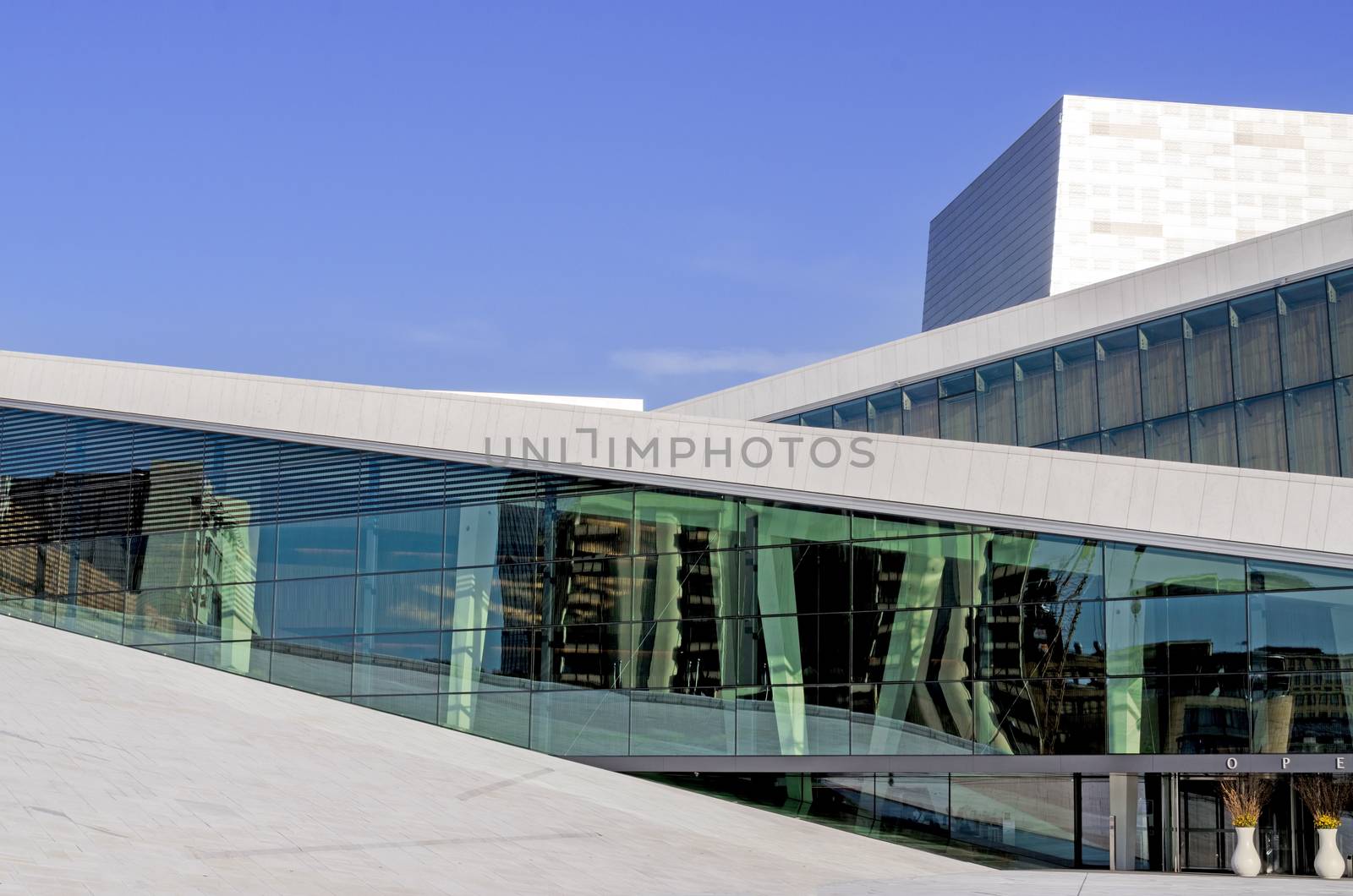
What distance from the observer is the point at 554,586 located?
2262 centimetres

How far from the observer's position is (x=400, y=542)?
2348 cm

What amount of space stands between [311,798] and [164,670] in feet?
27.0

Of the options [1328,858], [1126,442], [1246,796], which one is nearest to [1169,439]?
[1126,442]

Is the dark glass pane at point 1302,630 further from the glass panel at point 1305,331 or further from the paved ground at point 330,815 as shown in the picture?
the glass panel at point 1305,331

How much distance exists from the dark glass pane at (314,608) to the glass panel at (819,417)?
1421cm

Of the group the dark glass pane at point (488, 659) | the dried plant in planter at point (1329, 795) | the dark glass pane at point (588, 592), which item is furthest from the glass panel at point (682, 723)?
the dried plant in planter at point (1329, 795)

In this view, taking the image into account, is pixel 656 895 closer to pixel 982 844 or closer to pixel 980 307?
pixel 982 844

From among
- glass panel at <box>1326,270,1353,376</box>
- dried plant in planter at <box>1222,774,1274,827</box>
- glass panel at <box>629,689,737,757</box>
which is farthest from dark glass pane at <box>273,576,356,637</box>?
glass panel at <box>1326,270,1353,376</box>

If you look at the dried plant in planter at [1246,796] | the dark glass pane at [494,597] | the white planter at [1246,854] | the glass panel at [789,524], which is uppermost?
the glass panel at [789,524]

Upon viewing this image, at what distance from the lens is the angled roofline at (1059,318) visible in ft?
83.3

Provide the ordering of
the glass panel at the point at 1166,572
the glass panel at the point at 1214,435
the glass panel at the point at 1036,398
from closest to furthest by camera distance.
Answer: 1. the glass panel at the point at 1166,572
2. the glass panel at the point at 1214,435
3. the glass panel at the point at 1036,398

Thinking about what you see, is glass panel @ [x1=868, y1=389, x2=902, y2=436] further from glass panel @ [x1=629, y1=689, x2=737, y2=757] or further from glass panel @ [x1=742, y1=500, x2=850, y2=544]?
glass panel @ [x1=629, y1=689, x2=737, y2=757]

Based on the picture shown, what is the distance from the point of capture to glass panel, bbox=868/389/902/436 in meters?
33.2

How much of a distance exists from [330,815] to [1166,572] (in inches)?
441
